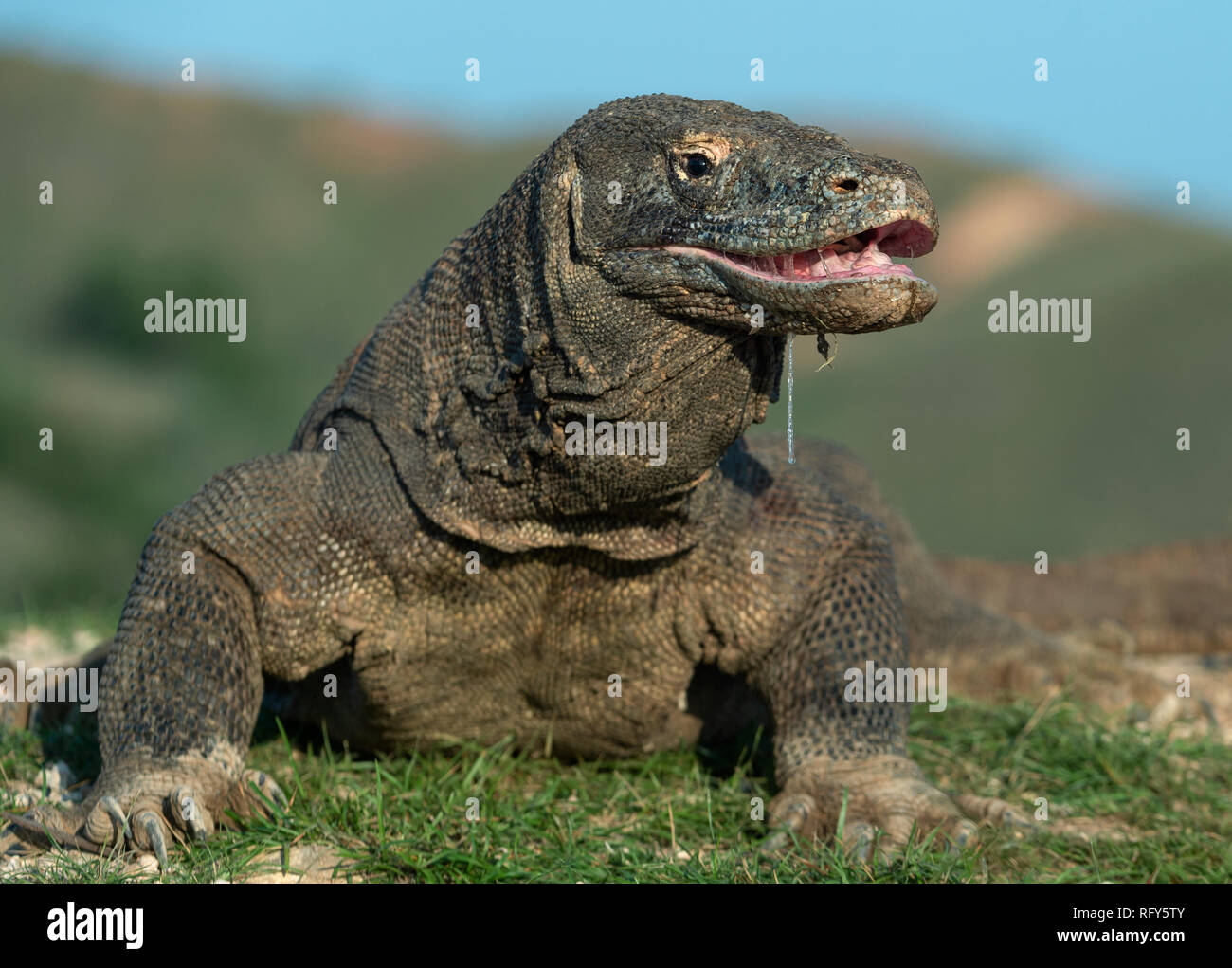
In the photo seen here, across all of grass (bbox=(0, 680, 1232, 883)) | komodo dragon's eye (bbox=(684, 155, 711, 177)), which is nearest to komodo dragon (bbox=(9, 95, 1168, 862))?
komodo dragon's eye (bbox=(684, 155, 711, 177))

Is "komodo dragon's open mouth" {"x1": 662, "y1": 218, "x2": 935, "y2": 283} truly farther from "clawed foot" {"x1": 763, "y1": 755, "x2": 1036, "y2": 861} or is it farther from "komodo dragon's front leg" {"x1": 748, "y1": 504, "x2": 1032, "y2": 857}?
"clawed foot" {"x1": 763, "y1": 755, "x2": 1036, "y2": 861}

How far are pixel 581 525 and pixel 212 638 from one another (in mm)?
1357

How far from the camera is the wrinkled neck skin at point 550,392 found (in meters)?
4.58

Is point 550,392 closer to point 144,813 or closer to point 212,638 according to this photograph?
point 212,638

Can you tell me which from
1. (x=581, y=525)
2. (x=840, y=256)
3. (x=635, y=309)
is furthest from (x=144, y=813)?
(x=840, y=256)

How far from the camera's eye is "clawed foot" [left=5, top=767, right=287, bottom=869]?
467 cm

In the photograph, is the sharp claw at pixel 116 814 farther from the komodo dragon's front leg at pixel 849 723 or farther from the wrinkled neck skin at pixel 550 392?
the komodo dragon's front leg at pixel 849 723

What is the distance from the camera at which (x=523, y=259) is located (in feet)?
15.8

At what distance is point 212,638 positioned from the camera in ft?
16.6

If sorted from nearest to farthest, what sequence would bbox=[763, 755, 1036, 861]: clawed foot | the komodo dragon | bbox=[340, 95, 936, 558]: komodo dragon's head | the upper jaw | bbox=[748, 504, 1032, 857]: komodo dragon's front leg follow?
the upper jaw
bbox=[340, 95, 936, 558]: komodo dragon's head
the komodo dragon
bbox=[763, 755, 1036, 861]: clawed foot
bbox=[748, 504, 1032, 857]: komodo dragon's front leg

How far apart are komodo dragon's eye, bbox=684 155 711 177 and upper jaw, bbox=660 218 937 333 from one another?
0.78ft

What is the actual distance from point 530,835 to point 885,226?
2.42m

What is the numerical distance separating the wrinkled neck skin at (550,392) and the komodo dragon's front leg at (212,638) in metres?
0.48
